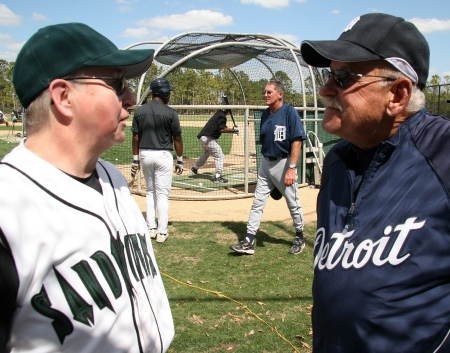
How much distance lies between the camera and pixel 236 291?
423 cm

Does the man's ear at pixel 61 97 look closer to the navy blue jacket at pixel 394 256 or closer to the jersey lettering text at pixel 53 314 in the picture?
the jersey lettering text at pixel 53 314

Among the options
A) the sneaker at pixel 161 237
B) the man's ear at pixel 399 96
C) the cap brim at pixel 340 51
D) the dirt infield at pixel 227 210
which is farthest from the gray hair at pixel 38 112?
the dirt infield at pixel 227 210

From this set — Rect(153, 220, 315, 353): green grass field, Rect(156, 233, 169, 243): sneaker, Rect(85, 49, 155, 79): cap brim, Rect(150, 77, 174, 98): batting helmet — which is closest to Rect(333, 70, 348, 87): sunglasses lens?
Rect(85, 49, 155, 79): cap brim

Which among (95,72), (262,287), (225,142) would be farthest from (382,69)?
(225,142)

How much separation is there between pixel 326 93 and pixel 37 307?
51.4 inches

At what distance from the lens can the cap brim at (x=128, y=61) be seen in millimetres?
1437

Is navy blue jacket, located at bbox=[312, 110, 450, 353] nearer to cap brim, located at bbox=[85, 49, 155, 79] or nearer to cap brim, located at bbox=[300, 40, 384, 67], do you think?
cap brim, located at bbox=[300, 40, 384, 67]

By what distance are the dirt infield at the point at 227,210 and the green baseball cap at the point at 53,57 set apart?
18.5 feet

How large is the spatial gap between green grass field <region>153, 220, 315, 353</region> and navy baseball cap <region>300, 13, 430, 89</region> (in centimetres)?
253

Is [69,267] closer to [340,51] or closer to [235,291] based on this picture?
[340,51]

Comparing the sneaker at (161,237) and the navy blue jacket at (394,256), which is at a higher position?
the navy blue jacket at (394,256)

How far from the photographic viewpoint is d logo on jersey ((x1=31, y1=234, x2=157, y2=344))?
1.18 m

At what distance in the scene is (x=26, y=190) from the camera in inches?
47.1

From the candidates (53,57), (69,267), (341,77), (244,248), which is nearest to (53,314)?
(69,267)
